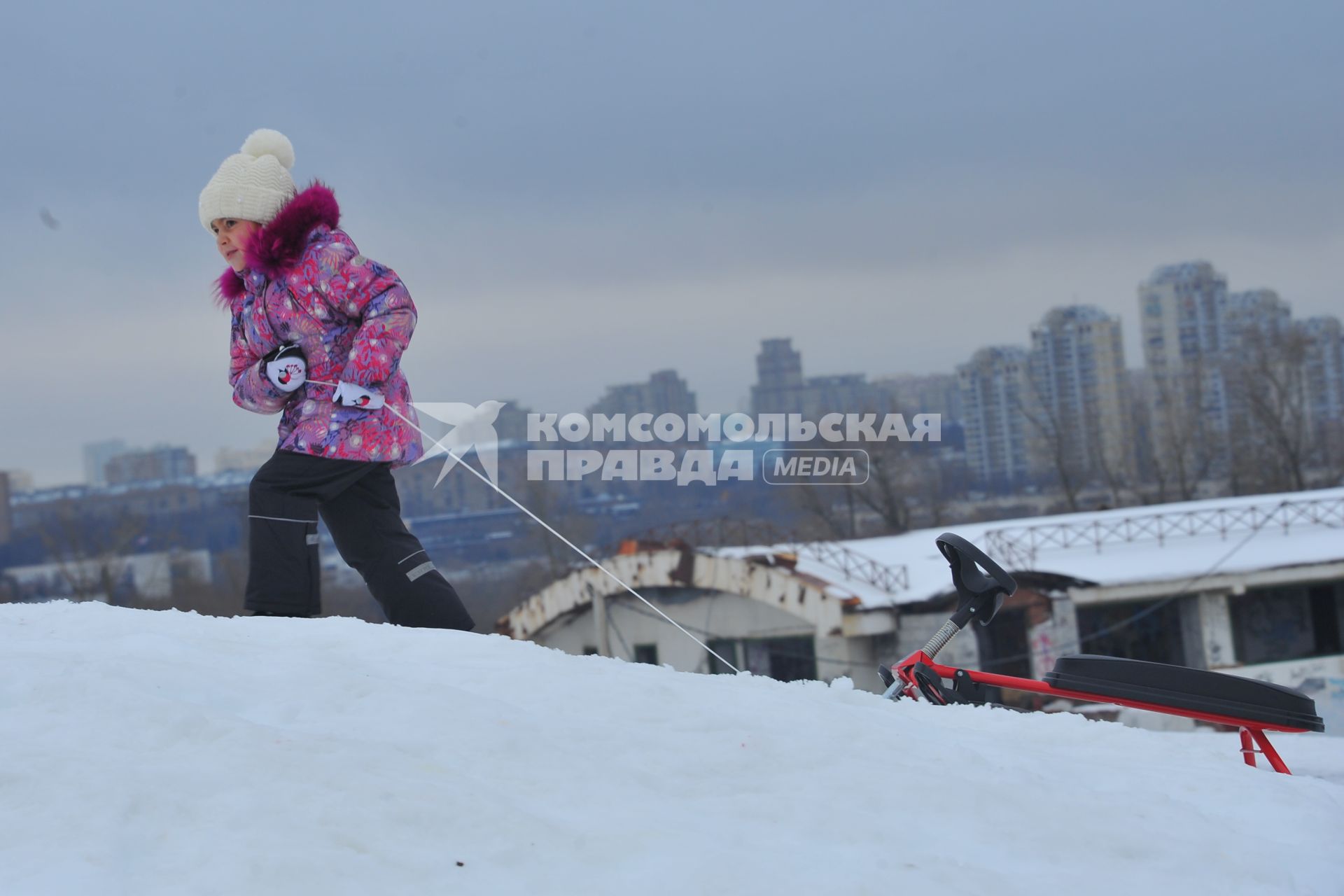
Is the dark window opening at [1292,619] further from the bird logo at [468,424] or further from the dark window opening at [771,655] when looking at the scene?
the bird logo at [468,424]

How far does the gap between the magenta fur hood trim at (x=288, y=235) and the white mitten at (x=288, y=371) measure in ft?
0.86

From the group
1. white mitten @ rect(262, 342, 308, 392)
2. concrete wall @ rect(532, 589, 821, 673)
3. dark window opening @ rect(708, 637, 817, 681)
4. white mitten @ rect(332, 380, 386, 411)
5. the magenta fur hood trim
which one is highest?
the magenta fur hood trim

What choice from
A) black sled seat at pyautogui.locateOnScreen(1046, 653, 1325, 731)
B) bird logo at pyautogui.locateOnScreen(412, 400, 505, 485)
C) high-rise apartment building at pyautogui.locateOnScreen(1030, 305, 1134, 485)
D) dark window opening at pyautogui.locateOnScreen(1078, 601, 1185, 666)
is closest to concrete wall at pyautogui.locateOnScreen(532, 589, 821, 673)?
dark window opening at pyautogui.locateOnScreen(1078, 601, 1185, 666)

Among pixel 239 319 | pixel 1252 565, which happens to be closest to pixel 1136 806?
pixel 239 319

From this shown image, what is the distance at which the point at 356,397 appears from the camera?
3.57 meters

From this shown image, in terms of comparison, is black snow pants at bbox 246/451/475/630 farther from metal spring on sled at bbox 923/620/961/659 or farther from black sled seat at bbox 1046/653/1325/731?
black sled seat at bbox 1046/653/1325/731

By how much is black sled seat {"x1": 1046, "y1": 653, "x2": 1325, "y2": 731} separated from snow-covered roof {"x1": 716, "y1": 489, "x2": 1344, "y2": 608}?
50.2 ft

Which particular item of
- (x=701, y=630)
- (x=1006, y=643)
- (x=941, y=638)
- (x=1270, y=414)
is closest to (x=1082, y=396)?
(x=1270, y=414)

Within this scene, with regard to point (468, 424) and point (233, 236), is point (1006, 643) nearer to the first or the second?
point (468, 424)

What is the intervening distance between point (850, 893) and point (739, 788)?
42 cm

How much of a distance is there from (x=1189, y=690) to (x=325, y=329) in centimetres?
261

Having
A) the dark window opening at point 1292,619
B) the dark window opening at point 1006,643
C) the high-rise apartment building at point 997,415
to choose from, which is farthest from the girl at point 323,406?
the high-rise apartment building at point 997,415

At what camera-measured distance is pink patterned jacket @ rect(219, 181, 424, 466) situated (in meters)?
3.62

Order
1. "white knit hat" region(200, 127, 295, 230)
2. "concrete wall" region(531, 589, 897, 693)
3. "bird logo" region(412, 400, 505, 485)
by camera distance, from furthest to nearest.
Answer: "concrete wall" region(531, 589, 897, 693), "bird logo" region(412, 400, 505, 485), "white knit hat" region(200, 127, 295, 230)
